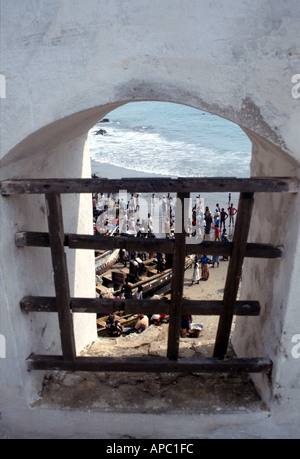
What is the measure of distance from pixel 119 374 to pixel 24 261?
1578 mm

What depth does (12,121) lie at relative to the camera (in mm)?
2971

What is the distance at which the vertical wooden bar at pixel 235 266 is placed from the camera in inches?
122

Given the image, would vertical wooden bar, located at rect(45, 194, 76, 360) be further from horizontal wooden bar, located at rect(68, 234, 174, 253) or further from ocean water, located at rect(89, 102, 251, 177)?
ocean water, located at rect(89, 102, 251, 177)

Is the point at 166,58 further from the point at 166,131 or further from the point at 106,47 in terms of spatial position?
the point at 166,131

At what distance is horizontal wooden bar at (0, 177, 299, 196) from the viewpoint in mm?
2986

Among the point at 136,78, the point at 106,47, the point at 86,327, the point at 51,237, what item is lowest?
the point at 86,327

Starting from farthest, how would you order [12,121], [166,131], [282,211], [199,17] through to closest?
[166,131], [282,211], [12,121], [199,17]

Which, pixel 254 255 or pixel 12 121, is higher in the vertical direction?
pixel 12 121

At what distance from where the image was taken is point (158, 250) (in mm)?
3268

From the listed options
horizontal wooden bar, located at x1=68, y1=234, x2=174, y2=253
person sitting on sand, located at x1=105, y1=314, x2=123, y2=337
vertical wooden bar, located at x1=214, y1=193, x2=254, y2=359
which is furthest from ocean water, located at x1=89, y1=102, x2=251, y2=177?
horizontal wooden bar, located at x1=68, y1=234, x2=174, y2=253

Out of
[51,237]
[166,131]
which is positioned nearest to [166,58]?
[51,237]

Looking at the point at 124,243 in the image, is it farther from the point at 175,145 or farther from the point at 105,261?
the point at 175,145

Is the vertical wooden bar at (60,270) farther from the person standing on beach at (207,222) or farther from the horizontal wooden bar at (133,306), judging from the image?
the person standing on beach at (207,222)

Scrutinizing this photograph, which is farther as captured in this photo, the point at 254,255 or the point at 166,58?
the point at 254,255
